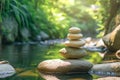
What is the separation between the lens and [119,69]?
1064cm

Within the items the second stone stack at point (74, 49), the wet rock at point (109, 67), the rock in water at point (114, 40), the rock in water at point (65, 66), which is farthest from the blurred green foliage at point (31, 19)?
the wet rock at point (109, 67)

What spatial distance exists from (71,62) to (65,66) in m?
0.26

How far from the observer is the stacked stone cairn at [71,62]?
34.4 feet

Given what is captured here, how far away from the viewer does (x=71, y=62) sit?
34.9 ft

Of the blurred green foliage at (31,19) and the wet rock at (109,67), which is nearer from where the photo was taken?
the wet rock at (109,67)

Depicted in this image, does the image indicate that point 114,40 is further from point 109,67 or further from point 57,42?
point 57,42

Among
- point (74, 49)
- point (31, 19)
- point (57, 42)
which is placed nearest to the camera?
point (74, 49)

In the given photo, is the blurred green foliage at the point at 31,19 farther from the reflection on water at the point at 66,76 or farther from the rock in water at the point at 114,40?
the reflection on water at the point at 66,76

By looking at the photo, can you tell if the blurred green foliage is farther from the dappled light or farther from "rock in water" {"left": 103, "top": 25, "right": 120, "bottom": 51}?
"rock in water" {"left": 103, "top": 25, "right": 120, "bottom": 51}

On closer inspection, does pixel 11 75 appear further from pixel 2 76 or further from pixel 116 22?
pixel 116 22

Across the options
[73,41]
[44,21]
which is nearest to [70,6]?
[44,21]

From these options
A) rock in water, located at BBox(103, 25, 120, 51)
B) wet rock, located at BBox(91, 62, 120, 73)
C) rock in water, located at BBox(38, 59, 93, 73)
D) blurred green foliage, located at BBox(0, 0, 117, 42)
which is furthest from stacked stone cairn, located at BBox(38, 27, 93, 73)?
blurred green foliage, located at BBox(0, 0, 117, 42)

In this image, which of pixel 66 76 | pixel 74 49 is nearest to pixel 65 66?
pixel 66 76

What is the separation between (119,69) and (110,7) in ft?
32.9
